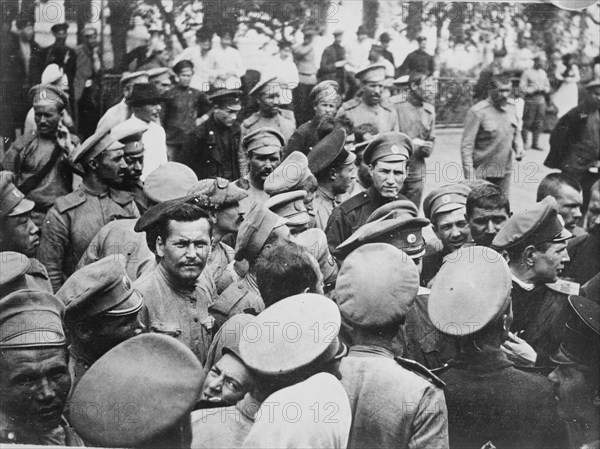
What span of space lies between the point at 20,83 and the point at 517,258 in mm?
3060

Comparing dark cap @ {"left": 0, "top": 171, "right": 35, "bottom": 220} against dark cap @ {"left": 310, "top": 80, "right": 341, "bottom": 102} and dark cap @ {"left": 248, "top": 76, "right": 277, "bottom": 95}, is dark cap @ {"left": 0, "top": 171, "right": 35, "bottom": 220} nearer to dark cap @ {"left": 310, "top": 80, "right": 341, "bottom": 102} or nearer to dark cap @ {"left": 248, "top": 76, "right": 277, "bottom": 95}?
dark cap @ {"left": 248, "top": 76, "right": 277, "bottom": 95}

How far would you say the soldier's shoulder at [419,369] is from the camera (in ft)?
20.6

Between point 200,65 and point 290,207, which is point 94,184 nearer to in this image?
point 200,65

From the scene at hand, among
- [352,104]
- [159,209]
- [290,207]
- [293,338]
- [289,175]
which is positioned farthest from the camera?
[352,104]

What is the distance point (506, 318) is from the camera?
6754 mm

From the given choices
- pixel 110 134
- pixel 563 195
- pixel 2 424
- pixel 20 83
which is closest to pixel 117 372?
pixel 2 424

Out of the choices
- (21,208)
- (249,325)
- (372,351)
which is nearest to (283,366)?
(249,325)

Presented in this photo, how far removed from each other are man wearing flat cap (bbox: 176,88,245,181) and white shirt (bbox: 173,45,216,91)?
0.08m

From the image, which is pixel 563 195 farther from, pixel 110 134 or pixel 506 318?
pixel 110 134

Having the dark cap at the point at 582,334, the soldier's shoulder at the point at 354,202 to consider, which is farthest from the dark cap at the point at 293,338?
the dark cap at the point at 582,334

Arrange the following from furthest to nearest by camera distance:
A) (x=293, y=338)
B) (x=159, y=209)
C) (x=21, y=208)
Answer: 1. (x=21, y=208)
2. (x=159, y=209)
3. (x=293, y=338)

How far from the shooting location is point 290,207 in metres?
6.93

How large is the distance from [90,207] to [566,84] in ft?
9.34

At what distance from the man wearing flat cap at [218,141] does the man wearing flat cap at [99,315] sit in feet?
2.84
